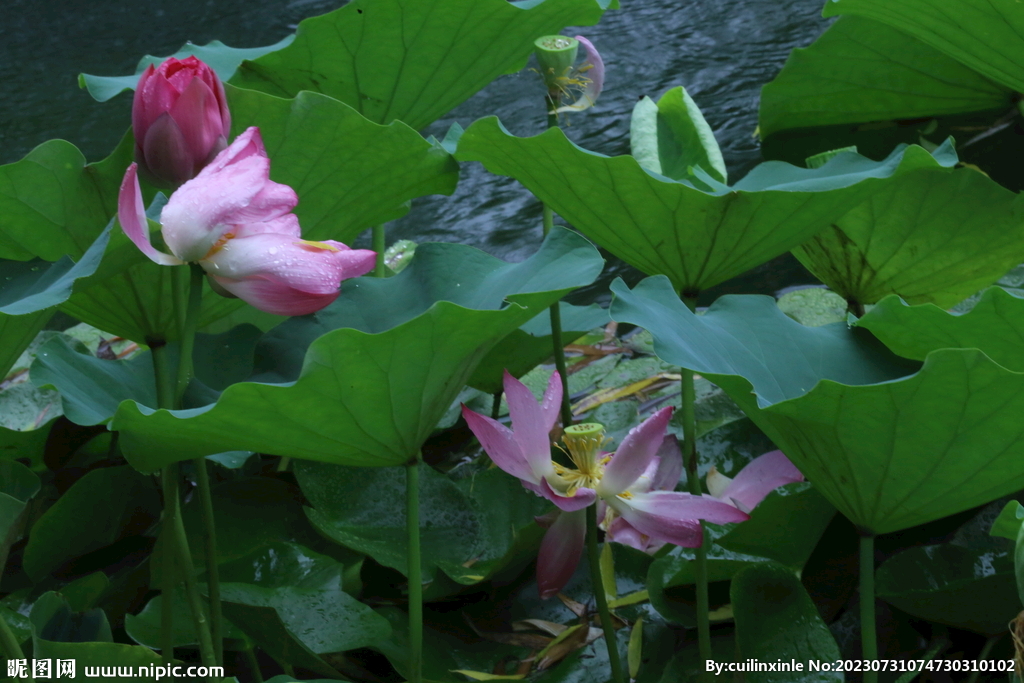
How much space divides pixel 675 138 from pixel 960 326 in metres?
0.42

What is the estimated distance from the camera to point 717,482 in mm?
743

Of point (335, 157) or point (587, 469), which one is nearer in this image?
point (587, 469)

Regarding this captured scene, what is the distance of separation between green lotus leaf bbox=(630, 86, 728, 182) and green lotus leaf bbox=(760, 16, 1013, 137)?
0.47m

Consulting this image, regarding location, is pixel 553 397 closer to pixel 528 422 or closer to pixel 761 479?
pixel 528 422

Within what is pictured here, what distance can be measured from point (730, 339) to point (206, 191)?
39 centimetres

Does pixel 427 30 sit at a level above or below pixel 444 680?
above

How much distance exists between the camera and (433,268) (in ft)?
2.48

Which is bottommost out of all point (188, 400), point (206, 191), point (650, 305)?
point (188, 400)

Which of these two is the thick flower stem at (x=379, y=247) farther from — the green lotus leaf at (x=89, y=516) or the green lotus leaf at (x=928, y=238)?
the green lotus leaf at (x=928, y=238)

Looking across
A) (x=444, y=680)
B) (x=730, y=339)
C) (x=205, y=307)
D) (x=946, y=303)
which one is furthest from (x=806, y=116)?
(x=444, y=680)

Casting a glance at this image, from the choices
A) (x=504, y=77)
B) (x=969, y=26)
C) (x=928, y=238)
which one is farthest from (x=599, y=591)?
(x=504, y=77)

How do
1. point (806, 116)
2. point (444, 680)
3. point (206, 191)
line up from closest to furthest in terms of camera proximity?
1. point (206, 191)
2. point (444, 680)
3. point (806, 116)

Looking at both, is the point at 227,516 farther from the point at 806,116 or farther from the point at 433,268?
the point at 806,116

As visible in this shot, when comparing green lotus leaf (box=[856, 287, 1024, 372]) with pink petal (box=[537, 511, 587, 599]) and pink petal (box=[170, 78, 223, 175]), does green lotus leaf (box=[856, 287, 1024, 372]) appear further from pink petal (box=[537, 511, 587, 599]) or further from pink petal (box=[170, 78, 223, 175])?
pink petal (box=[170, 78, 223, 175])
